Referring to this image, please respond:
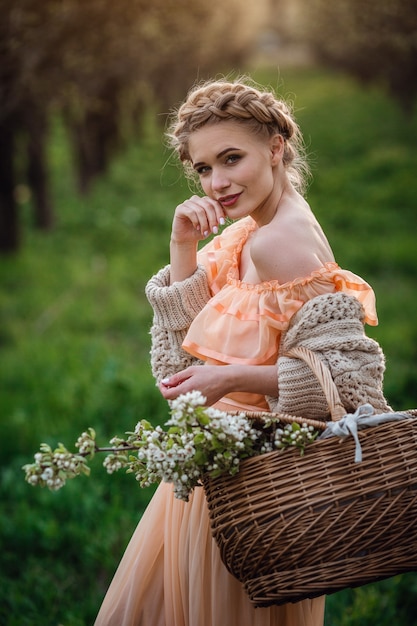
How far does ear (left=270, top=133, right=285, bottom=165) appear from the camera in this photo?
2.36 meters

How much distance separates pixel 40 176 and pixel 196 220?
909cm

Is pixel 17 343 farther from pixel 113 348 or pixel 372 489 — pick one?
pixel 372 489

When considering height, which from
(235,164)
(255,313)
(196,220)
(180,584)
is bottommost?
(180,584)

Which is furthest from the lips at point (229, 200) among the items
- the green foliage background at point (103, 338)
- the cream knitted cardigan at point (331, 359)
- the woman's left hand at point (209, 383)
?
A: the green foliage background at point (103, 338)

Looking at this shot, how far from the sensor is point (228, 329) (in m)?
2.32

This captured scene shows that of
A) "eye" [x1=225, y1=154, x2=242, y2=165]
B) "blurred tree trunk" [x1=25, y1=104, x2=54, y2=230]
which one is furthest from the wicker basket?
"blurred tree trunk" [x1=25, y1=104, x2=54, y2=230]

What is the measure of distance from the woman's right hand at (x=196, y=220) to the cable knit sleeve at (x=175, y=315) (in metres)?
0.13

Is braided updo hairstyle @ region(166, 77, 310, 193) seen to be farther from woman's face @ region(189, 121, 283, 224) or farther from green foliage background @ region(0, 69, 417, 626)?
green foliage background @ region(0, 69, 417, 626)

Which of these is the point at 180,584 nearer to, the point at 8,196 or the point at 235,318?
the point at 235,318

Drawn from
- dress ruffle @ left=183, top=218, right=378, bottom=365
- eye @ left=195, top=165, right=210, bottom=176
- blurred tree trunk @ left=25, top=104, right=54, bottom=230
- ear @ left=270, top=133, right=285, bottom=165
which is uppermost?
blurred tree trunk @ left=25, top=104, right=54, bottom=230

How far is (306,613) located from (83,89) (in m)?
8.75

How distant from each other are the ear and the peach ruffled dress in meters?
0.29

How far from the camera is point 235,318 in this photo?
2.32 metres

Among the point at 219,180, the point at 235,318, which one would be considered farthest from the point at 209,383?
the point at 219,180
